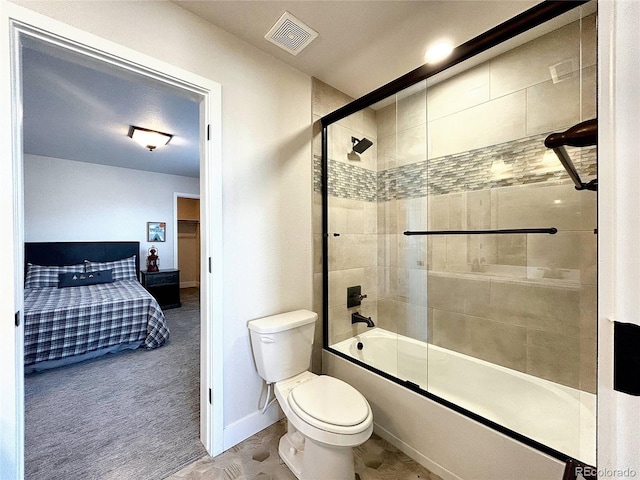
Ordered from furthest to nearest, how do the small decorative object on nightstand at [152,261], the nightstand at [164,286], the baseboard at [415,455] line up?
the small decorative object on nightstand at [152,261] → the nightstand at [164,286] → the baseboard at [415,455]

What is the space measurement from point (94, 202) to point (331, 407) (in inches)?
196

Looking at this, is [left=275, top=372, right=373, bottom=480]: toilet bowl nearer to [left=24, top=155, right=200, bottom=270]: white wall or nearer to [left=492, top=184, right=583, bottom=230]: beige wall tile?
[left=492, top=184, right=583, bottom=230]: beige wall tile

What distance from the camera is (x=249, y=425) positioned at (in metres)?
1.72

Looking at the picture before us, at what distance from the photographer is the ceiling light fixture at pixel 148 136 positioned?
3.01 m

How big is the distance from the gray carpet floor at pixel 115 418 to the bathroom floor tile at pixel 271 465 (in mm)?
130

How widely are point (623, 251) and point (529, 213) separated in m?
1.65

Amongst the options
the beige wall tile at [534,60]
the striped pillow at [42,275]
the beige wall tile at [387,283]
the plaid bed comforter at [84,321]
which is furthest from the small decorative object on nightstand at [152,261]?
the beige wall tile at [534,60]

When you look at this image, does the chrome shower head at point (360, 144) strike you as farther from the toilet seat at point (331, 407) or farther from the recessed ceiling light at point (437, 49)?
the toilet seat at point (331, 407)

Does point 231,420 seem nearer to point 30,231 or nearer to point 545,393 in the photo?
point 545,393

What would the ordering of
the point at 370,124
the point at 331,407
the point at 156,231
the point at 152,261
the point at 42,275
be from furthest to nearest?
the point at 156,231, the point at 152,261, the point at 42,275, the point at 370,124, the point at 331,407

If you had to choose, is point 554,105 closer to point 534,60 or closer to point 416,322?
point 534,60

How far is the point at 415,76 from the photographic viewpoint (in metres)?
1.56

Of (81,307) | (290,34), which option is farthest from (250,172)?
(81,307)

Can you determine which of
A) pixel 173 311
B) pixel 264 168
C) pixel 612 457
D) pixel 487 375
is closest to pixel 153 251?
pixel 173 311
